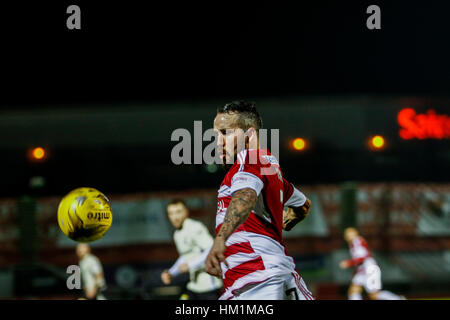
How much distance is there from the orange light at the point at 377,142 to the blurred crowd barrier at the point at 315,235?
81 cm

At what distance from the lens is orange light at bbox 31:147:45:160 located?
11.6 m

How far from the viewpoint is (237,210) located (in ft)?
10.2

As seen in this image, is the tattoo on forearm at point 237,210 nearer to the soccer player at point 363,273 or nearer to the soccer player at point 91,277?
the soccer player at point 91,277

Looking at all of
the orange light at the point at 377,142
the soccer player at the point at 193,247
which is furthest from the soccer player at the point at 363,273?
the soccer player at the point at 193,247

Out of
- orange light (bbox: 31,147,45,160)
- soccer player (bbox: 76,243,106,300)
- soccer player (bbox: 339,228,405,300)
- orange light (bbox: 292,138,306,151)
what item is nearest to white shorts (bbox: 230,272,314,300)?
soccer player (bbox: 76,243,106,300)

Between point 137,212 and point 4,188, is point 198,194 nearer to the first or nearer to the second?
point 137,212

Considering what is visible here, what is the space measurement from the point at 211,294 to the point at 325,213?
197 inches

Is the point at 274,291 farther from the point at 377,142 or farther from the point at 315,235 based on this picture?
the point at 377,142

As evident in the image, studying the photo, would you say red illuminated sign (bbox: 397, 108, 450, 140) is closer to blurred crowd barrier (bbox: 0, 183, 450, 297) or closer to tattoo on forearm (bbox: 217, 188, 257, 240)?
blurred crowd barrier (bbox: 0, 183, 450, 297)

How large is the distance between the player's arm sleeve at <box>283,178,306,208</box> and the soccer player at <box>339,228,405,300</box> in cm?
708

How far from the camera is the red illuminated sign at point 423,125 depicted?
39.2ft
